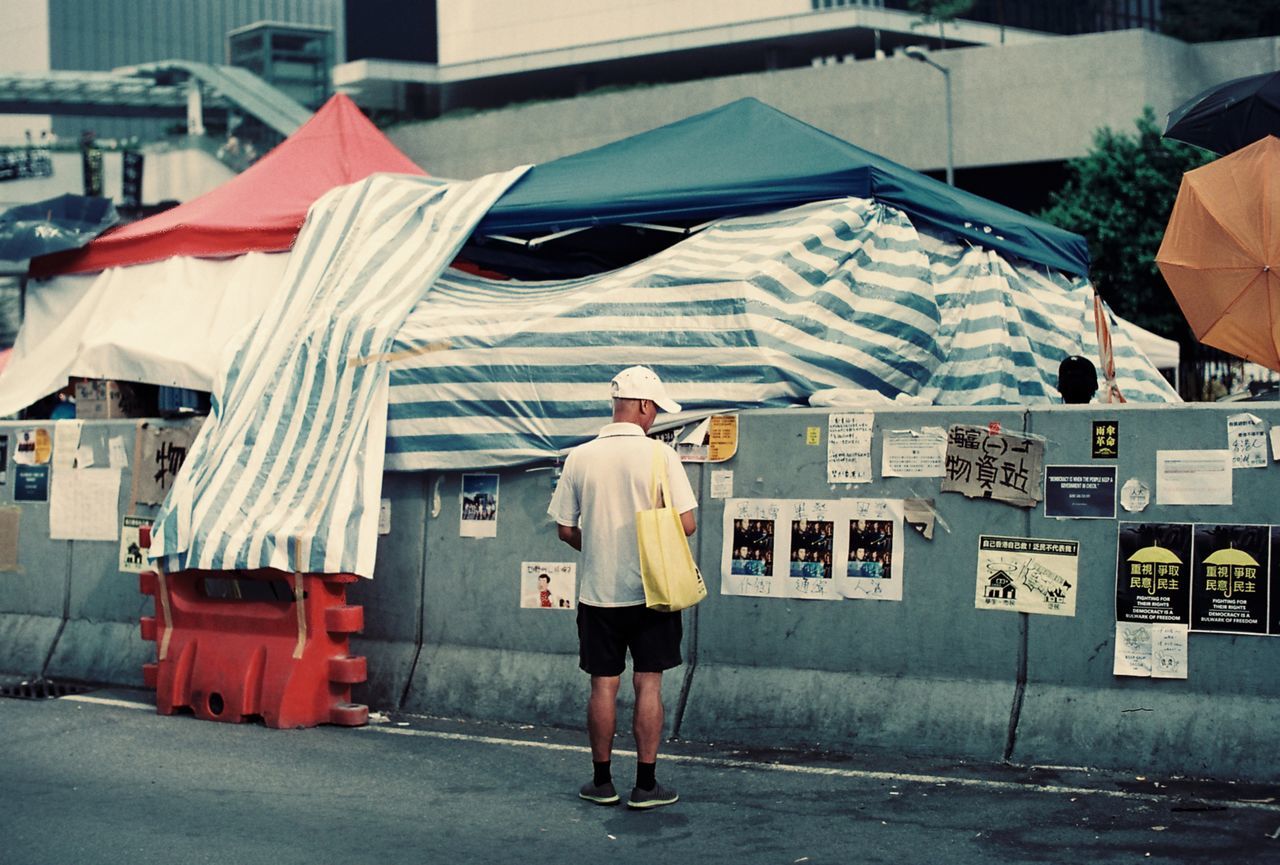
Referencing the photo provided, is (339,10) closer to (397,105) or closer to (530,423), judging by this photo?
(397,105)

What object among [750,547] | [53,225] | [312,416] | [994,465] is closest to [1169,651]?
[994,465]

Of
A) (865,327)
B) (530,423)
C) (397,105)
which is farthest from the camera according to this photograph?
(397,105)

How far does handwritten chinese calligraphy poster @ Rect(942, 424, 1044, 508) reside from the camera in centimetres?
817

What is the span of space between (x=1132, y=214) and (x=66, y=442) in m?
40.3

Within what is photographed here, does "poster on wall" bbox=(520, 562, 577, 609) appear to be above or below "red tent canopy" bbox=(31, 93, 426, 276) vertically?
below

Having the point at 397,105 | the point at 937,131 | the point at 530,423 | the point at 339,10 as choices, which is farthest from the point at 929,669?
Answer: the point at 339,10

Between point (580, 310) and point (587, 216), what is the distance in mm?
1598

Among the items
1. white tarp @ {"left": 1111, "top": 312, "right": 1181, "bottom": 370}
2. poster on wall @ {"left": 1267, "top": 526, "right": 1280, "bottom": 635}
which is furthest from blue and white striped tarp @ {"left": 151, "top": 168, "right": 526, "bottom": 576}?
white tarp @ {"left": 1111, "top": 312, "right": 1181, "bottom": 370}

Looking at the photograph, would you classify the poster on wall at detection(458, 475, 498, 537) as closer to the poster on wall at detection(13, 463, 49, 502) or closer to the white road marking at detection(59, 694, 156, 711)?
the white road marking at detection(59, 694, 156, 711)

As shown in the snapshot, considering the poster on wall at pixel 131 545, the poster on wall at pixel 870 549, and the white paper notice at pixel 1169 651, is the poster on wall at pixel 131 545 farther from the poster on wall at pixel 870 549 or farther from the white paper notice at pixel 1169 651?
the white paper notice at pixel 1169 651

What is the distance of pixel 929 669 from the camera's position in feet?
27.7

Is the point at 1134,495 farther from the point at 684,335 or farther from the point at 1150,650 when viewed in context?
the point at 684,335

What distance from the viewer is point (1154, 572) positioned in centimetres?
786

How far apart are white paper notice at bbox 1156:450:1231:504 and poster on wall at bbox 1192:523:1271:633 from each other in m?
0.14
